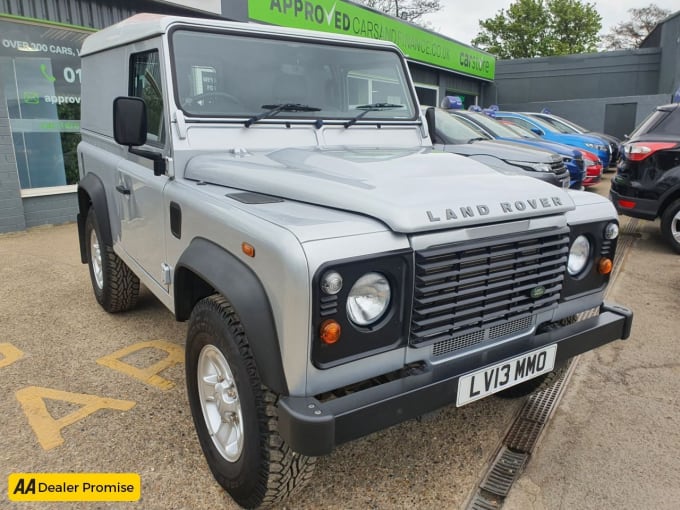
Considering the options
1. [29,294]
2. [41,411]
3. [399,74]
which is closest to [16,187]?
[29,294]

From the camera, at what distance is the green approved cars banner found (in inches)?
407

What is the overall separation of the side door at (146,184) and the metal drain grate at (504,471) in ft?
6.20

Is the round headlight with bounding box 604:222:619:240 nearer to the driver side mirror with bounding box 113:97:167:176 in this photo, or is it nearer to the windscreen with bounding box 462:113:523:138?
the driver side mirror with bounding box 113:97:167:176

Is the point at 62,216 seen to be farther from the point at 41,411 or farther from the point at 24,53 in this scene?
the point at 41,411

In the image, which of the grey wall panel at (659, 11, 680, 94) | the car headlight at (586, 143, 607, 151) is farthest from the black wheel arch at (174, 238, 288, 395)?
the grey wall panel at (659, 11, 680, 94)

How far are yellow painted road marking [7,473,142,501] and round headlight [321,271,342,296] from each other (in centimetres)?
137

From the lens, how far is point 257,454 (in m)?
1.94

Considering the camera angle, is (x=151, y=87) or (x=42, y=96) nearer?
(x=151, y=87)

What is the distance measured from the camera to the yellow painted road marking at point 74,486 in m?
2.29

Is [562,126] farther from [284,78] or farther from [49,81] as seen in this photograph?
[284,78]

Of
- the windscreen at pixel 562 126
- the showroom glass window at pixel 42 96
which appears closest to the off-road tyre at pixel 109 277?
the showroom glass window at pixel 42 96

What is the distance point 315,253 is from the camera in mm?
1670

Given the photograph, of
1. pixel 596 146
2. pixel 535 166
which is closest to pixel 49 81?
pixel 535 166

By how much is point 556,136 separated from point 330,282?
38.1ft
